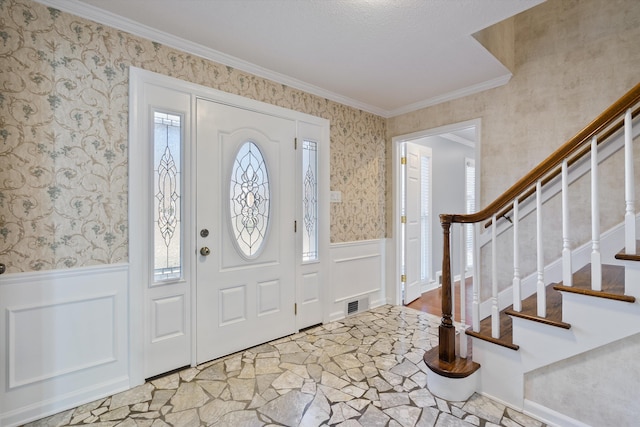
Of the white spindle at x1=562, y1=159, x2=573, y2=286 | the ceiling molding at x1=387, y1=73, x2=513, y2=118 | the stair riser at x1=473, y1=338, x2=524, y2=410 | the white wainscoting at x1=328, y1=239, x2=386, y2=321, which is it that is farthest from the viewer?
the white wainscoting at x1=328, y1=239, x2=386, y2=321

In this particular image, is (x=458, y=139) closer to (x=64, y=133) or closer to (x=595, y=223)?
(x=595, y=223)

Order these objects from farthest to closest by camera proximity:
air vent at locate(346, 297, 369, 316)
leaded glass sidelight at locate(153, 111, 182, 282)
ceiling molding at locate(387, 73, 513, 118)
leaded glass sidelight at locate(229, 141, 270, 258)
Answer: air vent at locate(346, 297, 369, 316) → ceiling molding at locate(387, 73, 513, 118) → leaded glass sidelight at locate(229, 141, 270, 258) → leaded glass sidelight at locate(153, 111, 182, 282)

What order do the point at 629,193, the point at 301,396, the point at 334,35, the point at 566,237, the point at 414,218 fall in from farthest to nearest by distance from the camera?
1. the point at 414,218
2. the point at 334,35
3. the point at 301,396
4. the point at 566,237
5. the point at 629,193

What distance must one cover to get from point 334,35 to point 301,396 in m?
2.49

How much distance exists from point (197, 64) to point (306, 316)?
246 centimetres

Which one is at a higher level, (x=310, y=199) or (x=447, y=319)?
(x=310, y=199)

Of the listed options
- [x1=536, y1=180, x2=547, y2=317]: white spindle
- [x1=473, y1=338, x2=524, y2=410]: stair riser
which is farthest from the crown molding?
[x1=473, y1=338, x2=524, y2=410]: stair riser

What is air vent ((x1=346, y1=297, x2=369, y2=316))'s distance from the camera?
3.47 m

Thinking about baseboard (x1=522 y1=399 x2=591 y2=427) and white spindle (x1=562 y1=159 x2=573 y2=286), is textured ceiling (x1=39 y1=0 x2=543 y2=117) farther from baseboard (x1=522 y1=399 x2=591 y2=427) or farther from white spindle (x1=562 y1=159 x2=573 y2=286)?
baseboard (x1=522 y1=399 x2=591 y2=427)

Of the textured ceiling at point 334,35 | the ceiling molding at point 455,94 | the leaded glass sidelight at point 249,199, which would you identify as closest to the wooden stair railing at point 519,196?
the textured ceiling at point 334,35

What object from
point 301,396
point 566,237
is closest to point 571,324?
point 566,237

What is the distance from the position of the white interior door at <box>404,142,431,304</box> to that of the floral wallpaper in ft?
9.48

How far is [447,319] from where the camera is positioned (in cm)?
206

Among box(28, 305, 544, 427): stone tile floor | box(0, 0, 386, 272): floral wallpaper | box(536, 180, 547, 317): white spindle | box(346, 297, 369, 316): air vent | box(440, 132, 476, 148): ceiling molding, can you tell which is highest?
box(440, 132, 476, 148): ceiling molding
